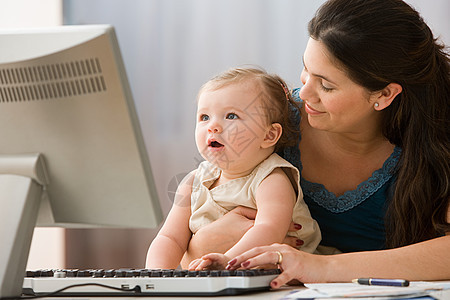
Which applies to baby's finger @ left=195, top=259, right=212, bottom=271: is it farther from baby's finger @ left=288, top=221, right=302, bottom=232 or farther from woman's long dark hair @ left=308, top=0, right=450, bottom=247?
woman's long dark hair @ left=308, top=0, right=450, bottom=247

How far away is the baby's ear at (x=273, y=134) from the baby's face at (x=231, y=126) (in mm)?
23

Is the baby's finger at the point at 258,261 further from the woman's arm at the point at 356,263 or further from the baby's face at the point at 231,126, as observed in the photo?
the baby's face at the point at 231,126

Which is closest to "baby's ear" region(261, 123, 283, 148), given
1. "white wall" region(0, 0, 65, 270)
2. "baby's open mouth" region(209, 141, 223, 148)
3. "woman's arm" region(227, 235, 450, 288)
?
"baby's open mouth" region(209, 141, 223, 148)

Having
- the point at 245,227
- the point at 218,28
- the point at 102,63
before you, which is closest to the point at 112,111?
the point at 102,63

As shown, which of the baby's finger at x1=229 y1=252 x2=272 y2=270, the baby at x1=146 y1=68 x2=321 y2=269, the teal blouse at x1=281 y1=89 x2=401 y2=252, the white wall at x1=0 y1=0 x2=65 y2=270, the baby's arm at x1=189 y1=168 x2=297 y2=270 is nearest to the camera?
the baby's finger at x1=229 y1=252 x2=272 y2=270

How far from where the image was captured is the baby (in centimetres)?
134

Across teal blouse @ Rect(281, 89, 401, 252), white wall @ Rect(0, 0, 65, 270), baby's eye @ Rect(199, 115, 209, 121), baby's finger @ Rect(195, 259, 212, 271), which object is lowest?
baby's finger @ Rect(195, 259, 212, 271)

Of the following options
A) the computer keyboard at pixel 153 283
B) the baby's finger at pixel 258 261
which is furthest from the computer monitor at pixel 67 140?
the baby's finger at pixel 258 261

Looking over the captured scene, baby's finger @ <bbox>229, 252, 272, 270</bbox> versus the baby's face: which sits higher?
the baby's face

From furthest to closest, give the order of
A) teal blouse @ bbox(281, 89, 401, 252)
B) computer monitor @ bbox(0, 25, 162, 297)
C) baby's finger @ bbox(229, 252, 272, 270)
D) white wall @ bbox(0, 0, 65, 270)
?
white wall @ bbox(0, 0, 65, 270) < teal blouse @ bbox(281, 89, 401, 252) < baby's finger @ bbox(229, 252, 272, 270) < computer monitor @ bbox(0, 25, 162, 297)

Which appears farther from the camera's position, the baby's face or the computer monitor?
the baby's face

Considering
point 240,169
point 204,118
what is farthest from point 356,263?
point 204,118

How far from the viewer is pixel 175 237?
1.43 m

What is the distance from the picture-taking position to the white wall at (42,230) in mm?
2977
